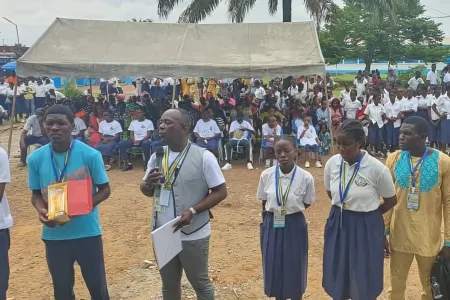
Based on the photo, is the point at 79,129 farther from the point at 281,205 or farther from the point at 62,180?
the point at 281,205

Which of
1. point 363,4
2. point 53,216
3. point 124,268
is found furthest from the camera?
point 363,4

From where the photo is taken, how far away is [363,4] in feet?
46.8

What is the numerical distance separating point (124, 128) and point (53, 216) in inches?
329

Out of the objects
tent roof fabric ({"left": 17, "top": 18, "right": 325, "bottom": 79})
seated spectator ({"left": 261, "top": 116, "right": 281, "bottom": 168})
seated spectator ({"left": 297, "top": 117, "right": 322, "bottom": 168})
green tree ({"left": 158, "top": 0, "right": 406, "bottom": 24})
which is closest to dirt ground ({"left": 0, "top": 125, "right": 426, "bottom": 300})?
seated spectator ({"left": 261, "top": 116, "right": 281, "bottom": 168})

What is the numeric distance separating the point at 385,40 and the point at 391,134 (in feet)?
84.9

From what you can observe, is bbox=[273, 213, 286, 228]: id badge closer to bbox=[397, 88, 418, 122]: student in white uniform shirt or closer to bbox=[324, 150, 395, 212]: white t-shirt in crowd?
bbox=[324, 150, 395, 212]: white t-shirt in crowd

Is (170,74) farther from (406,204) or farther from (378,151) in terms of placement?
(406,204)

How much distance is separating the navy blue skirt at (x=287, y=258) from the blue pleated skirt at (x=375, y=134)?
7.83 metres

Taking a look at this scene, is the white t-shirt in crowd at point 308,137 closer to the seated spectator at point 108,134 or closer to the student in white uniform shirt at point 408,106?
the student in white uniform shirt at point 408,106

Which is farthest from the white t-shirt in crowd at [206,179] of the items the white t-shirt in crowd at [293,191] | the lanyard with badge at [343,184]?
the lanyard with badge at [343,184]

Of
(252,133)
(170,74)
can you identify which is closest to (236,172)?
(252,133)

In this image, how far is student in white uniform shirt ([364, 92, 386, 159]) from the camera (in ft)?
35.1

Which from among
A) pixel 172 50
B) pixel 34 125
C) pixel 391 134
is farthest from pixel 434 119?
pixel 34 125

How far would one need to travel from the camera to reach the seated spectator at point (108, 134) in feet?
34.0
